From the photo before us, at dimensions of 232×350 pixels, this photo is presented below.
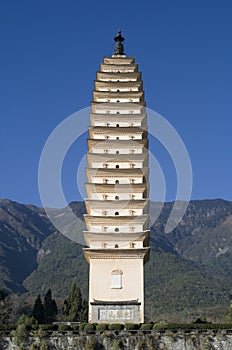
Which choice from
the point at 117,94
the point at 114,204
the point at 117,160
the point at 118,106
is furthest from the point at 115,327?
the point at 117,94

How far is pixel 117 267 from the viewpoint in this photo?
1209 inches

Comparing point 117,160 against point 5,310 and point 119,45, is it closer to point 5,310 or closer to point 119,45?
point 119,45

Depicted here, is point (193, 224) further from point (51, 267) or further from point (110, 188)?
point (110, 188)

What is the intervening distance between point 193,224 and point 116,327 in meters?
167

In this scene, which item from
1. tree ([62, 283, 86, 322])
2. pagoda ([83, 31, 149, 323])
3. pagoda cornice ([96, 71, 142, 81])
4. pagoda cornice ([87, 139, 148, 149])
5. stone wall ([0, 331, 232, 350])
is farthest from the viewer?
tree ([62, 283, 86, 322])

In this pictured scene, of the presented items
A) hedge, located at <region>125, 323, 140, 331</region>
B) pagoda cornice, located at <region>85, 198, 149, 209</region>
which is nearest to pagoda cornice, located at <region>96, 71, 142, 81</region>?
pagoda cornice, located at <region>85, 198, 149, 209</region>

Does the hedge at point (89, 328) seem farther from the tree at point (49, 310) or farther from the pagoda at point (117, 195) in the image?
the tree at point (49, 310)

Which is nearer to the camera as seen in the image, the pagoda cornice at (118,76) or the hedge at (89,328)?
the hedge at (89,328)

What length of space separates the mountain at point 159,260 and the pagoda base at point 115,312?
349 inches

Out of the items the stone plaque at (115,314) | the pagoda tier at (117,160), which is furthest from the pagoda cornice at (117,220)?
the stone plaque at (115,314)

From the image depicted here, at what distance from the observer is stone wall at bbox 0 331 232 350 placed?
2577 centimetres

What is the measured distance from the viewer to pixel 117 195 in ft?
A: 108

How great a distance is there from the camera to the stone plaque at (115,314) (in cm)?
2920

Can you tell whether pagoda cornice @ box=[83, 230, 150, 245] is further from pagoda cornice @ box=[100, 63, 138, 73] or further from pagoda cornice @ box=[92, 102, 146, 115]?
pagoda cornice @ box=[100, 63, 138, 73]
